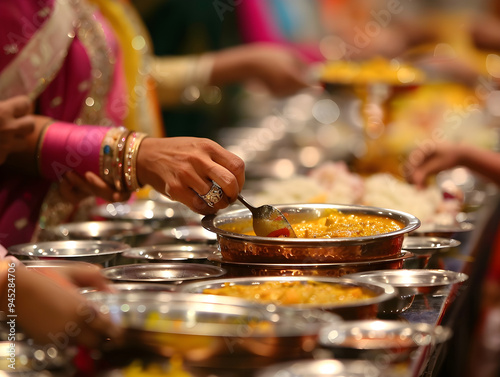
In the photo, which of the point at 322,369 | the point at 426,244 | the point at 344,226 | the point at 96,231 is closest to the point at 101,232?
the point at 96,231

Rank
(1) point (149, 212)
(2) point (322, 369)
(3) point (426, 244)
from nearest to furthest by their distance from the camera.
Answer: (2) point (322, 369)
(3) point (426, 244)
(1) point (149, 212)

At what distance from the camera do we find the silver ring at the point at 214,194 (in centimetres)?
158

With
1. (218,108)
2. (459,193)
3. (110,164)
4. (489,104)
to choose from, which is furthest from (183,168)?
(218,108)

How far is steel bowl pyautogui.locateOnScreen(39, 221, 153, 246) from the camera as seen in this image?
184 cm

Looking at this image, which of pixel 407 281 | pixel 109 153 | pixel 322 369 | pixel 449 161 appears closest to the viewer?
pixel 322 369

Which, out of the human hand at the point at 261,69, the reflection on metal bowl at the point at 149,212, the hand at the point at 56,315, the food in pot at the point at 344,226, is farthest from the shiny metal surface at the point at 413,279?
the human hand at the point at 261,69

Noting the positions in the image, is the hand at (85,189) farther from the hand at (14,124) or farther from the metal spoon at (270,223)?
the metal spoon at (270,223)

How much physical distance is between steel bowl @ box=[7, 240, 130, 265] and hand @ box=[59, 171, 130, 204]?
22cm

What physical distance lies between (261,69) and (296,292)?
117 inches

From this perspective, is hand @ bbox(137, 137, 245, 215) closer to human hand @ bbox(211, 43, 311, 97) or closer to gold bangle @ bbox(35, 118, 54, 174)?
gold bangle @ bbox(35, 118, 54, 174)

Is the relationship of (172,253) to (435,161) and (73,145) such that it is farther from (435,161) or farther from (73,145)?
(435,161)

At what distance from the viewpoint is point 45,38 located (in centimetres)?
195

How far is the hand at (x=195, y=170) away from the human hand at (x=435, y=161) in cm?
106

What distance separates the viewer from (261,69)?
13.1 feet
